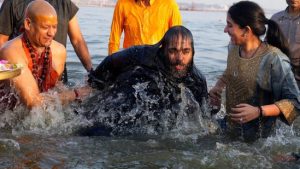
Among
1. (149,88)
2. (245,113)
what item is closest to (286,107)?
(245,113)

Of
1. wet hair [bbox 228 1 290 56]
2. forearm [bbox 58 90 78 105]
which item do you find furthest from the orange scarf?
wet hair [bbox 228 1 290 56]

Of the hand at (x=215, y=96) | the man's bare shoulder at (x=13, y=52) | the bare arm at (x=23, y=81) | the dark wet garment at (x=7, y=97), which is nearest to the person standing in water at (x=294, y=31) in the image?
the hand at (x=215, y=96)

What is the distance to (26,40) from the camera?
5.23 meters

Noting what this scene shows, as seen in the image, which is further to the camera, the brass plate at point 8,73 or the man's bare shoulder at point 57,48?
the man's bare shoulder at point 57,48

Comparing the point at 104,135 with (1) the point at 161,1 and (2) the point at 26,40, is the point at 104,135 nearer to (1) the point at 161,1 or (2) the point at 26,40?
(2) the point at 26,40

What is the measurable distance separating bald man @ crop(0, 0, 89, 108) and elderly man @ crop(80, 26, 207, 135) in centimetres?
31

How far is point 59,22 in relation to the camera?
6.25 m

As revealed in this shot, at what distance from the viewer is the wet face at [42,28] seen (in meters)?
5.06

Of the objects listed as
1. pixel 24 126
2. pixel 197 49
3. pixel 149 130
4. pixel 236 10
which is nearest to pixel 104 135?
pixel 149 130

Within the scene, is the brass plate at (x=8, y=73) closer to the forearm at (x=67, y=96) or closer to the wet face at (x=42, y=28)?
the wet face at (x=42, y=28)

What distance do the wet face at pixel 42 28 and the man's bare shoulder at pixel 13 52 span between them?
165mm

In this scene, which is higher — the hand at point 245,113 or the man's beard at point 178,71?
the man's beard at point 178,71

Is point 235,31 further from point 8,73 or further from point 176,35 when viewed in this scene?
point 8,73

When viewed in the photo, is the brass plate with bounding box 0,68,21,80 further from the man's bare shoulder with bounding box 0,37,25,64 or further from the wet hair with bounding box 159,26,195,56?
the wet hair with bounding box 159,26,195,56
